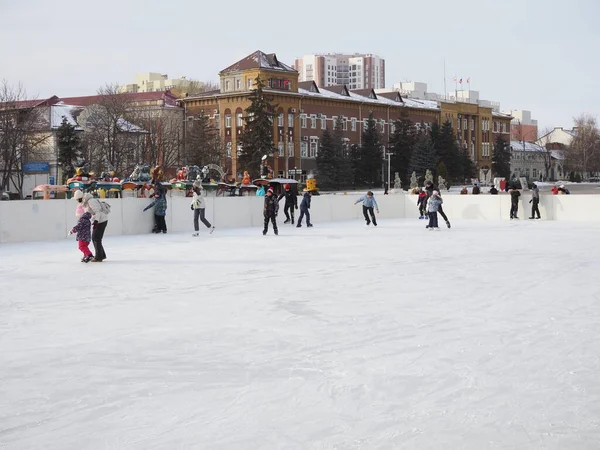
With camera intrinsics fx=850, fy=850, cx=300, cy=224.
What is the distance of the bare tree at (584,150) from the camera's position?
386 ft

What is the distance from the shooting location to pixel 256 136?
6606 centimetres

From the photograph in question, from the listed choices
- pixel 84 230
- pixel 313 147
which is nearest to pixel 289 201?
pixel 84 230

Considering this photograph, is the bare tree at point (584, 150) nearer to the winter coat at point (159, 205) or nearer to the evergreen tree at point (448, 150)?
the evergreen tree at point (448, 150)

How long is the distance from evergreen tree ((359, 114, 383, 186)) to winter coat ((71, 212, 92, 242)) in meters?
61.2

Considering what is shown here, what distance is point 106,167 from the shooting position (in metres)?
56.1

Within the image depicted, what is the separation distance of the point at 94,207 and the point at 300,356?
874 cm

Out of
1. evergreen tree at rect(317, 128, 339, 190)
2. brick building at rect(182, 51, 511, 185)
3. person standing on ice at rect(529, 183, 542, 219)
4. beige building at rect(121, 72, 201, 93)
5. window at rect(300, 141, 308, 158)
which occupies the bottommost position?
person standing on ice at rect(529, 183, 542, 219)

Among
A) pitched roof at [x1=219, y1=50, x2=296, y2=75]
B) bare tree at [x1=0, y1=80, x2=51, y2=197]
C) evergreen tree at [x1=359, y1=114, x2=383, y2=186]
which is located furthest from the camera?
evergreen tree at [x1=359, y1=114, x2=383, y2=186]

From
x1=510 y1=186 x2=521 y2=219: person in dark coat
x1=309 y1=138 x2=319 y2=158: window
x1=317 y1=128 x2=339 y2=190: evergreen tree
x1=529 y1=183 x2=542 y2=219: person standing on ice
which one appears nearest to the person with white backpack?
x1=510 y1=186 x2=521 y2=219: person in dark coat

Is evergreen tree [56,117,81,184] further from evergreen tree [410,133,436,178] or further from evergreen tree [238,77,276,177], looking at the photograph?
evergreen tree [410,133,436,178]

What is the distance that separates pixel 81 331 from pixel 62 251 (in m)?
10.0

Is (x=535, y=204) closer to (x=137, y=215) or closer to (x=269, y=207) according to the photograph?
(x=269, y=207)

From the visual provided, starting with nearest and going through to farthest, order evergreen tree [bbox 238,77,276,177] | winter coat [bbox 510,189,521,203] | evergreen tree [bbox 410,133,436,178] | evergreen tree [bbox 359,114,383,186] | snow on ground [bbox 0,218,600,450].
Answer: snow on ground [bbox 0,218,600,450] < winter coat [bbox 510,189,521,203] < evergreen tree [bbox 238,77,276,177] < evergreen tree [bbox 359,114,383,186] < evergreen tree [bbox 410,133,436,178]

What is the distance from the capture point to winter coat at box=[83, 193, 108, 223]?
15039 mm
